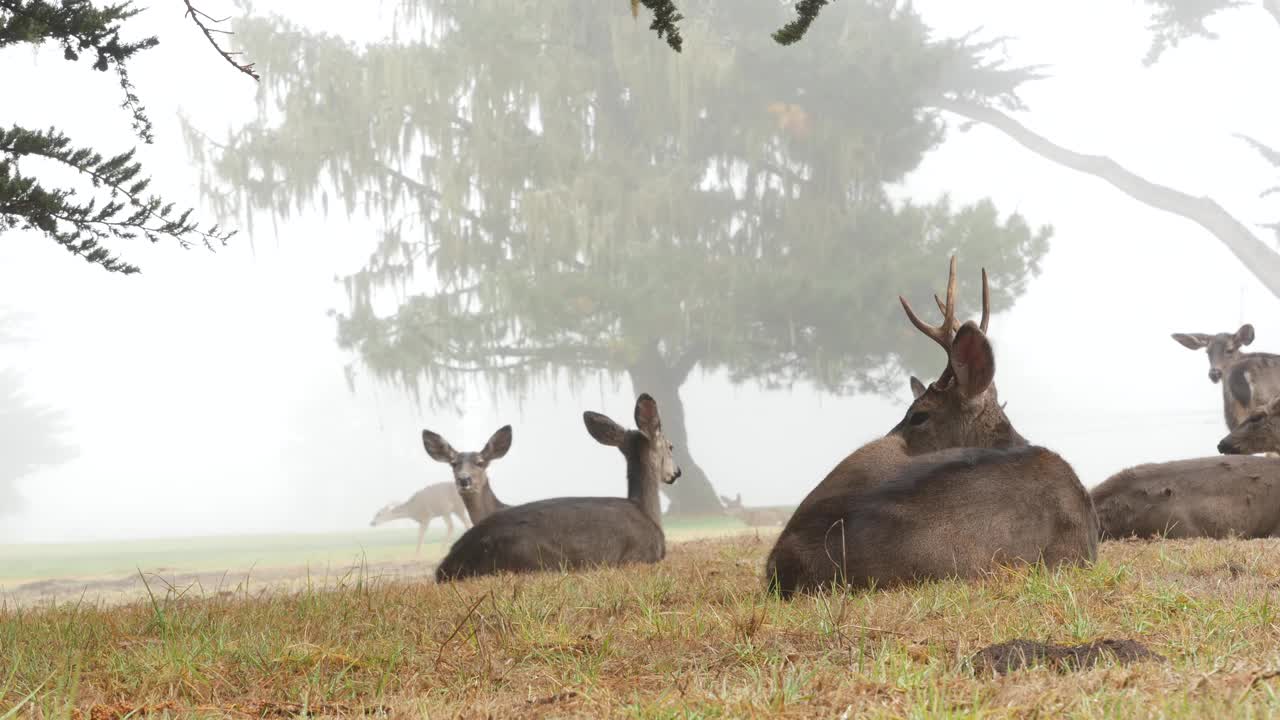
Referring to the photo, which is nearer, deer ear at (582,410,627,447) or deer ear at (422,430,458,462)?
deer ear at (582,410,627,447)

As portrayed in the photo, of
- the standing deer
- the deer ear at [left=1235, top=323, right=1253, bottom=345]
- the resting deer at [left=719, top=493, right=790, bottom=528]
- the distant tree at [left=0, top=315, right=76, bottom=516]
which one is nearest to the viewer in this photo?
the standing deer

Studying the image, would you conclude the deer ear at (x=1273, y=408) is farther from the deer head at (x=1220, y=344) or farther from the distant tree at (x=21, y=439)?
the distant tree at (x=21, y=439)

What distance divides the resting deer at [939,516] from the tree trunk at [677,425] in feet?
55.8

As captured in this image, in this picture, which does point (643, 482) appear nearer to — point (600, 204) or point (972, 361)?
point (972, 361)

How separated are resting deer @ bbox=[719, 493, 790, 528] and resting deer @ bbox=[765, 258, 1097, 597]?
13444 millimetres

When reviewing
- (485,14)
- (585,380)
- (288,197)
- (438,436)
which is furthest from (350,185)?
(438,436)

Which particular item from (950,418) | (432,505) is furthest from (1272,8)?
(950,418)

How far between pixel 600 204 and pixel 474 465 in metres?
11.4

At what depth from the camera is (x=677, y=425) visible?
870 inches

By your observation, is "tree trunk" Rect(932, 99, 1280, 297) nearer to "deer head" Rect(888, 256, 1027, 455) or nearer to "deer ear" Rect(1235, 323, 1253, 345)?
"deer ear" Rect(1235, 323, 1253, 345)

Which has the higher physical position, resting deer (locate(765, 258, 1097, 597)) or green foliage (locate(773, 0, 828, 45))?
green foliage (locate(773, 0, 828, 45))

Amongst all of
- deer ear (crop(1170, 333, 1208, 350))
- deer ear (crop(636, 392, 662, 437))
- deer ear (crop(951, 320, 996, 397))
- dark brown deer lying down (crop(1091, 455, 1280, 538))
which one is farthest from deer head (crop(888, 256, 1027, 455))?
deer ear (crop(1170, 333, 1208, 350))

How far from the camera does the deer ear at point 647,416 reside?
7.91 meters

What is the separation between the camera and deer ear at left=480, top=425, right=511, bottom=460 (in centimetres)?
946
